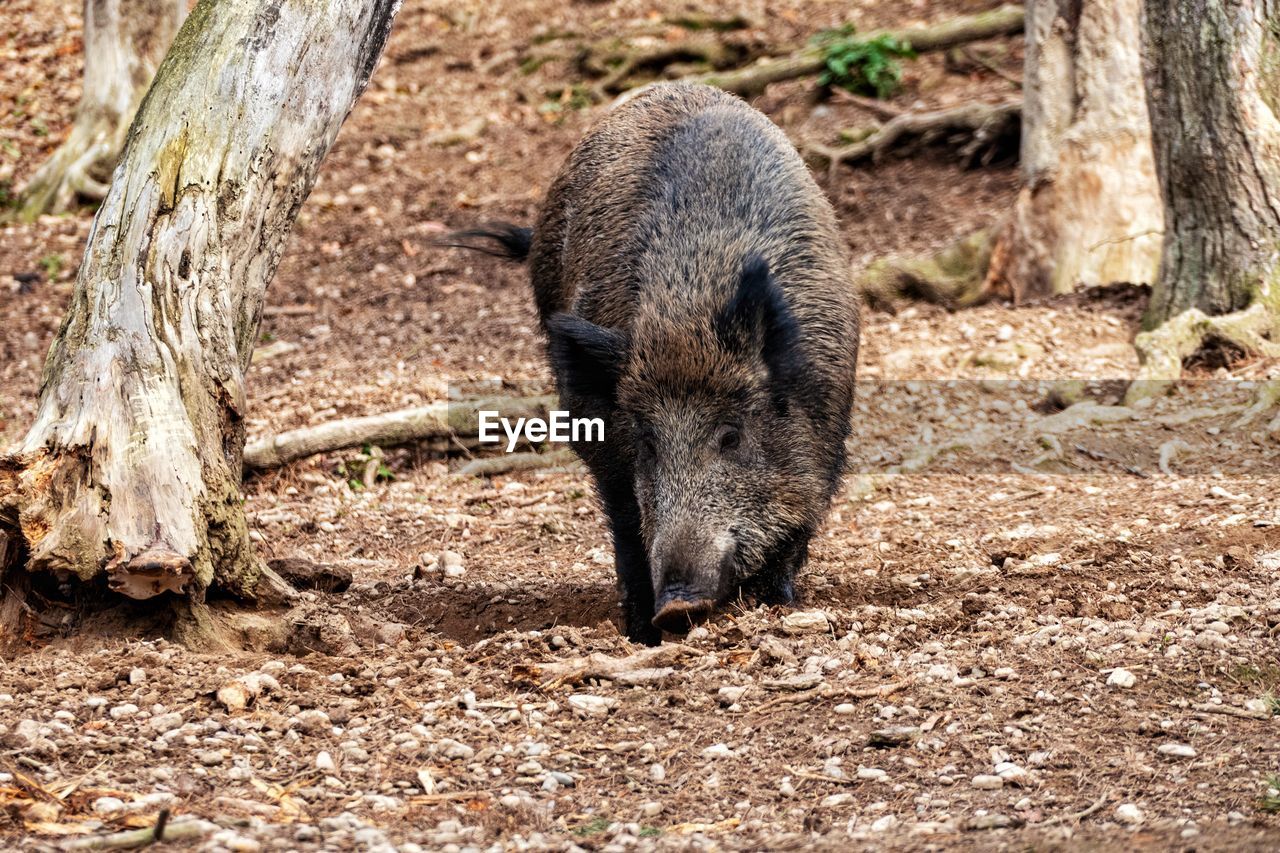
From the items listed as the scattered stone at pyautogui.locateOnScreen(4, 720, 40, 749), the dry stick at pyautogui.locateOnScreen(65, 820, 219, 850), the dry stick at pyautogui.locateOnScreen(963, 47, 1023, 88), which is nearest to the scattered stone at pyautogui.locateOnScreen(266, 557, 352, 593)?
the scattered stone at pyautogui.locateOnScreen(4, 720, 40, 749)

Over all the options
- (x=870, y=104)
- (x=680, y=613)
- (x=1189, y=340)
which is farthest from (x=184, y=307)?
(x=870, y=104)

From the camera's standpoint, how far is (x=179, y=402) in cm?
401

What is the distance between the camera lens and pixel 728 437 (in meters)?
4.66

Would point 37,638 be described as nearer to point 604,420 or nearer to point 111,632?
point 111,632

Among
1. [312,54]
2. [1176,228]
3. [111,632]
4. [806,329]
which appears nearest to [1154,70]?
[1176,228]

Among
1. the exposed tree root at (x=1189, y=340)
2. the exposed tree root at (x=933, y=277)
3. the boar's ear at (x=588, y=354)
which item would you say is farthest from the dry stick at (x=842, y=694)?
the exposed tree root at (x=933, y=277)

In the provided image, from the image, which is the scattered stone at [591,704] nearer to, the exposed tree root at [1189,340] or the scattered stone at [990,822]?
→ the scattered stone at [990,822]

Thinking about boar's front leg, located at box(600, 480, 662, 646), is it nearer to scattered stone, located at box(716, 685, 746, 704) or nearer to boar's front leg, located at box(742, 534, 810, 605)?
boar's front leg, located at box(742, 534, 810, 605)

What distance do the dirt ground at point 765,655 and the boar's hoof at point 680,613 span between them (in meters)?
0.09

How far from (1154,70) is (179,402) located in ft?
16.5

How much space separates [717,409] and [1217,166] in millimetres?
3358

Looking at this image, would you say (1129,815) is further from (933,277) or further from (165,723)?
(933,277)

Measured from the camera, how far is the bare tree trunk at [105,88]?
1116 cm

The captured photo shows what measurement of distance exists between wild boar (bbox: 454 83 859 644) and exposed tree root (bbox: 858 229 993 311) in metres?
3.50
